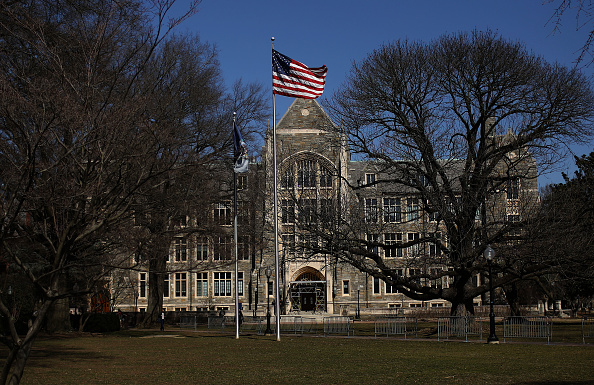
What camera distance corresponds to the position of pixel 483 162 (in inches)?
1038

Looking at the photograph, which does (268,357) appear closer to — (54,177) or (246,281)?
(54,177)

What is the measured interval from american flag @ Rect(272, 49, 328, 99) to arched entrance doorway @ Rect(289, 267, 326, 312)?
31.6 m

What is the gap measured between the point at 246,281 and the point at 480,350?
39187mm

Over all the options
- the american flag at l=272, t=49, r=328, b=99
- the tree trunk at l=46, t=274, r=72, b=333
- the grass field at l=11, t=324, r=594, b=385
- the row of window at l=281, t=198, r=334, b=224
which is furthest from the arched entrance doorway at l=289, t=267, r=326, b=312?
the american flag at l=272, t=49, r=328, b=99

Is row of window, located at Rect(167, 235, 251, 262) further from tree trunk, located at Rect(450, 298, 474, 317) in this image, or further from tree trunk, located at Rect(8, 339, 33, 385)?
tree trunk, located at Rect(8, 339, 33, 385)

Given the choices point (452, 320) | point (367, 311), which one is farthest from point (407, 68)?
point (367, 311)

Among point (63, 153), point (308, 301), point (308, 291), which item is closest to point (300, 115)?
point (308, 291)

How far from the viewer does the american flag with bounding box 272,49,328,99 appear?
23.6m

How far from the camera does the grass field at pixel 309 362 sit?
13281mm

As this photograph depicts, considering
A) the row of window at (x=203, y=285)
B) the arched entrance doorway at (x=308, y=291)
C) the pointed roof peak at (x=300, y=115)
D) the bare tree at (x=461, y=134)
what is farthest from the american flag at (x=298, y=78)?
the row of window at (x=203, y=285)

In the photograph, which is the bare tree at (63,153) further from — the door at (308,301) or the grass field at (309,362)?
the door at (308,301)

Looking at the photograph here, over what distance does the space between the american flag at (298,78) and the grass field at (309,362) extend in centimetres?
904

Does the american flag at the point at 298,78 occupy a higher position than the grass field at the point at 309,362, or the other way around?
the american flag at the point at 298,78

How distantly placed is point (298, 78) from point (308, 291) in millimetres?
34155
